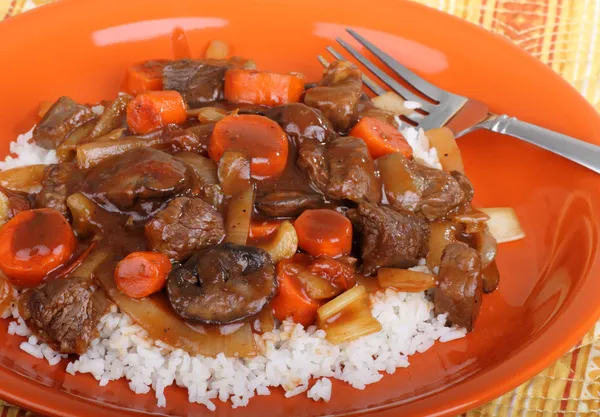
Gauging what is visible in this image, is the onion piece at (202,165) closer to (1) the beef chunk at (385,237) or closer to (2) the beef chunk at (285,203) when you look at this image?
(2) the beef chunk at (285,203)

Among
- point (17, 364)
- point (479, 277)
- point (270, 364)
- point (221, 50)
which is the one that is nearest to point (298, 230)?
point (270, 364)

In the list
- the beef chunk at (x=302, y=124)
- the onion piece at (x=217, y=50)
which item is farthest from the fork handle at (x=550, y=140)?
the onion piece at (x=217, y=50)

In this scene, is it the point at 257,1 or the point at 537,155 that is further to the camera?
the point at 257,1

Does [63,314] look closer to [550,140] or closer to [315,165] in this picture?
[315,165]

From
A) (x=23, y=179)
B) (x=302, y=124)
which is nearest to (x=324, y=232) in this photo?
(x=302, y=124)

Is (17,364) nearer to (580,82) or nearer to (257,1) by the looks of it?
(257,1)

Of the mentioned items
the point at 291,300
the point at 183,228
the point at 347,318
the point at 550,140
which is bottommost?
the point at 347,318
